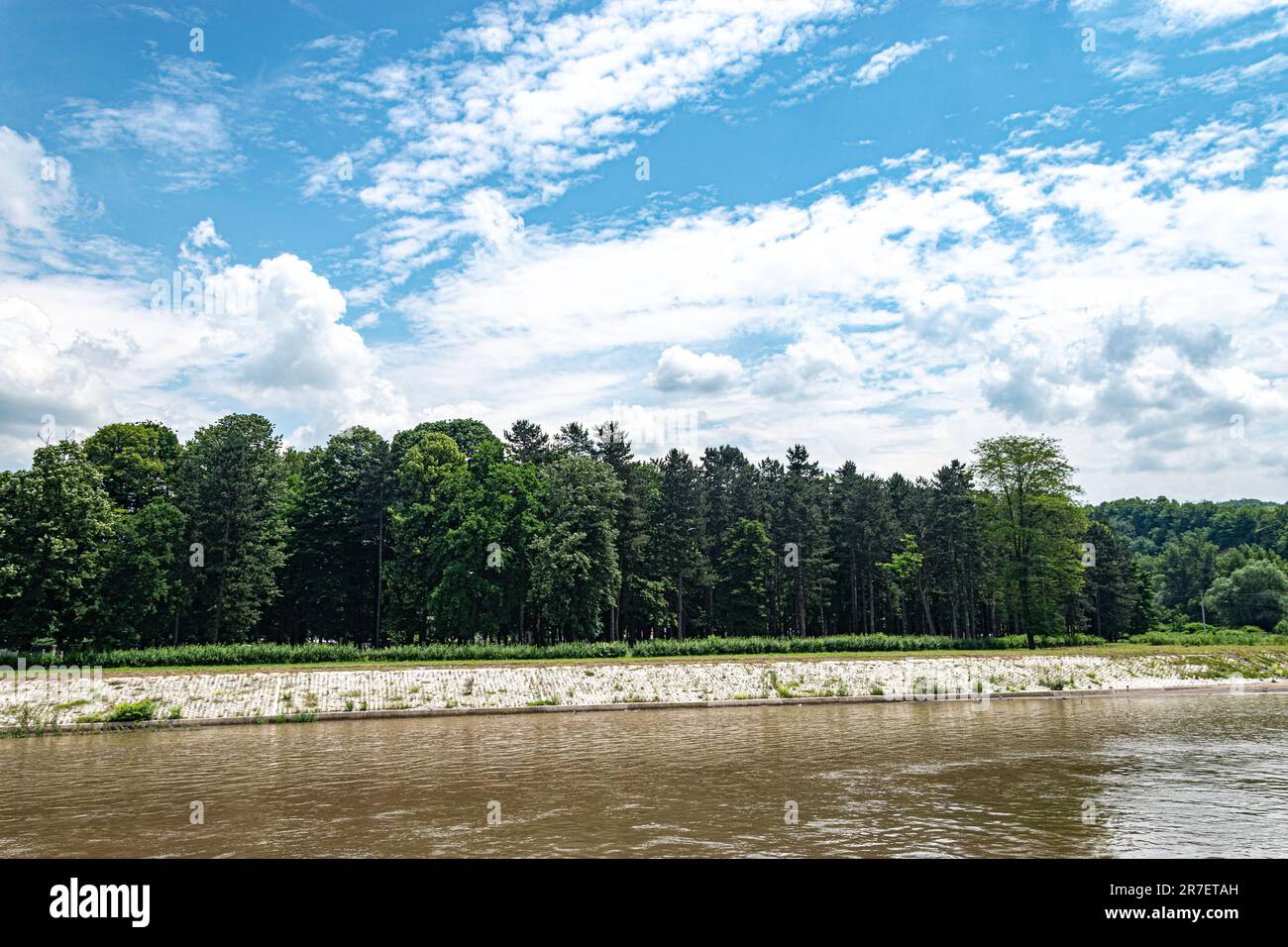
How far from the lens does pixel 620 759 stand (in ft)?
81.3

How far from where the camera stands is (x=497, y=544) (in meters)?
62.1

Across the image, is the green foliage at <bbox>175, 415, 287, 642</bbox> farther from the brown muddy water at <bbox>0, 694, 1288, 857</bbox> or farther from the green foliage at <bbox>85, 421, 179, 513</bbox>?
the brown muddy water at <bbox>0, 694, 1288, 857</bbox>

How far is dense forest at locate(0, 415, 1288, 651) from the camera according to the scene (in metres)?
55.0

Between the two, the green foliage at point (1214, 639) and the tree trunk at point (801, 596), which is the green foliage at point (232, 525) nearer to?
the tree trunk at point (801, 596)

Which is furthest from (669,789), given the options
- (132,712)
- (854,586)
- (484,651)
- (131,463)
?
(854,586)

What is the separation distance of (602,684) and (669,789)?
890 inches

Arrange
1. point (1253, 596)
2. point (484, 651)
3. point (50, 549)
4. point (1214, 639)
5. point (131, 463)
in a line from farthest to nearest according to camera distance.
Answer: point (1253, 596)
point (131, 463)
point (1214, 639)
point (50, 549)
point (484, 651)

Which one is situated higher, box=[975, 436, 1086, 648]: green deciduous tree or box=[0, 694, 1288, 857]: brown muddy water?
box=[975, 436, 1086, 648]: green deciduous tree

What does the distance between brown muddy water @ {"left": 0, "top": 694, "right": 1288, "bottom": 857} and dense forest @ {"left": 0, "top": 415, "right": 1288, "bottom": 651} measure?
87.1ft

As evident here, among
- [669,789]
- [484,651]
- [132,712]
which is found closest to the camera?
[669,789]

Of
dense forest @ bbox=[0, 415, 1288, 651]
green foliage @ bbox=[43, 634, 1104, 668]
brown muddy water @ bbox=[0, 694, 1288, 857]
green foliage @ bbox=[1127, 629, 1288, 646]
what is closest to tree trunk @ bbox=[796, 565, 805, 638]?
dense forest @ bbox=[0, 415, 1288, 651]

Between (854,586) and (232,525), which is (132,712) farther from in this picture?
(854,586)
